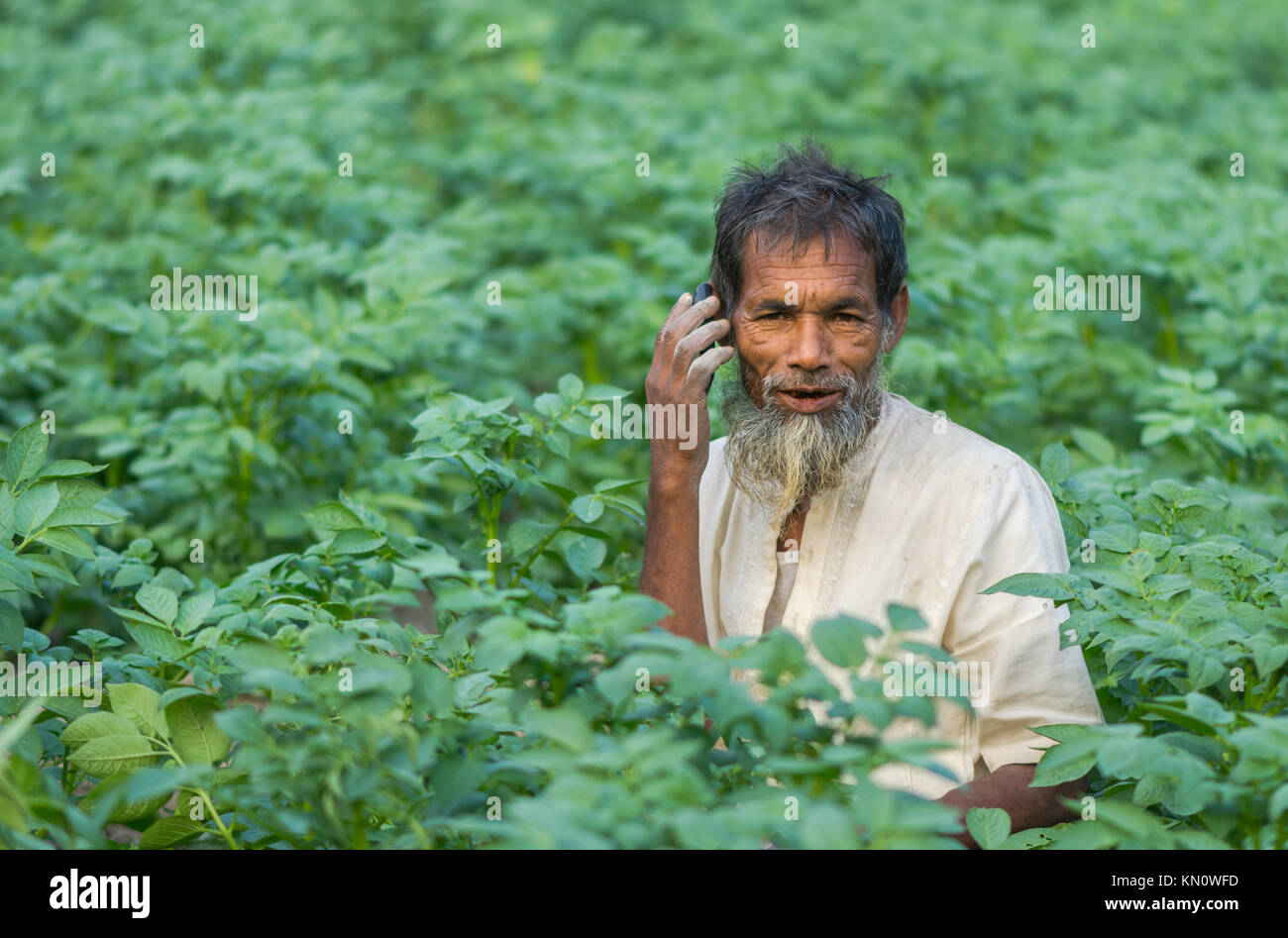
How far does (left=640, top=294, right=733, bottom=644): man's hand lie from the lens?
289 centimetres

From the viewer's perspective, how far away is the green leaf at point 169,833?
2.24 meters

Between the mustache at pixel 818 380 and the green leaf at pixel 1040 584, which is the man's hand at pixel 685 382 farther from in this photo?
the green leaf at pixel 1040 584

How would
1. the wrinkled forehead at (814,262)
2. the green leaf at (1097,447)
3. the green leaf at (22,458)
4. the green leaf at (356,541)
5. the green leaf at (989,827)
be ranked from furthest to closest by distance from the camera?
the green leaf at (1097,447)
the wrinkled forehead at (814,262)
the green leaf at (356,541)
the green leaf at (22,458)
the green leaf at (989,827)

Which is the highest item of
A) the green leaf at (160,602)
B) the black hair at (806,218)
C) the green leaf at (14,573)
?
the black hair at (806,218)

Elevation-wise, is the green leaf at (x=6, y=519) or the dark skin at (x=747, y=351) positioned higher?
the dark skin at (x=747, y=351)

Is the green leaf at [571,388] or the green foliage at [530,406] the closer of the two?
the green foliage at [530,406]

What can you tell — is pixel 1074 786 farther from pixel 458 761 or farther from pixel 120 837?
pixel 120 837

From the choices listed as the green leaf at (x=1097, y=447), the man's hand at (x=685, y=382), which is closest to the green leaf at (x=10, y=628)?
the man's hand at (x=685, y=382)

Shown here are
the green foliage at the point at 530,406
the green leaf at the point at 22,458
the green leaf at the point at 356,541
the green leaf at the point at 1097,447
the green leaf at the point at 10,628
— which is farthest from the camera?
the green leaf at the point at 1097,447

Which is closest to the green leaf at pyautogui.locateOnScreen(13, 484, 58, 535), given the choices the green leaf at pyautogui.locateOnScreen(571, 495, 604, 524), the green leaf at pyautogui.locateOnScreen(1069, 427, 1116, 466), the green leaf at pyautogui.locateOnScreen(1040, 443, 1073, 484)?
the green leaf at pyautogui.locateOnScreen(571, 495, 604, 524)

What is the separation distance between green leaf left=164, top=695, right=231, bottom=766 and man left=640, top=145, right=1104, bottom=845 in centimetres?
96

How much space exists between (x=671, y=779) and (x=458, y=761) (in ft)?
1.34

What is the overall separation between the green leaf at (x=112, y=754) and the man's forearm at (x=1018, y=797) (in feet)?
4.78

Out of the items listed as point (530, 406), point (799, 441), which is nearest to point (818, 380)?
point (799, 441)
